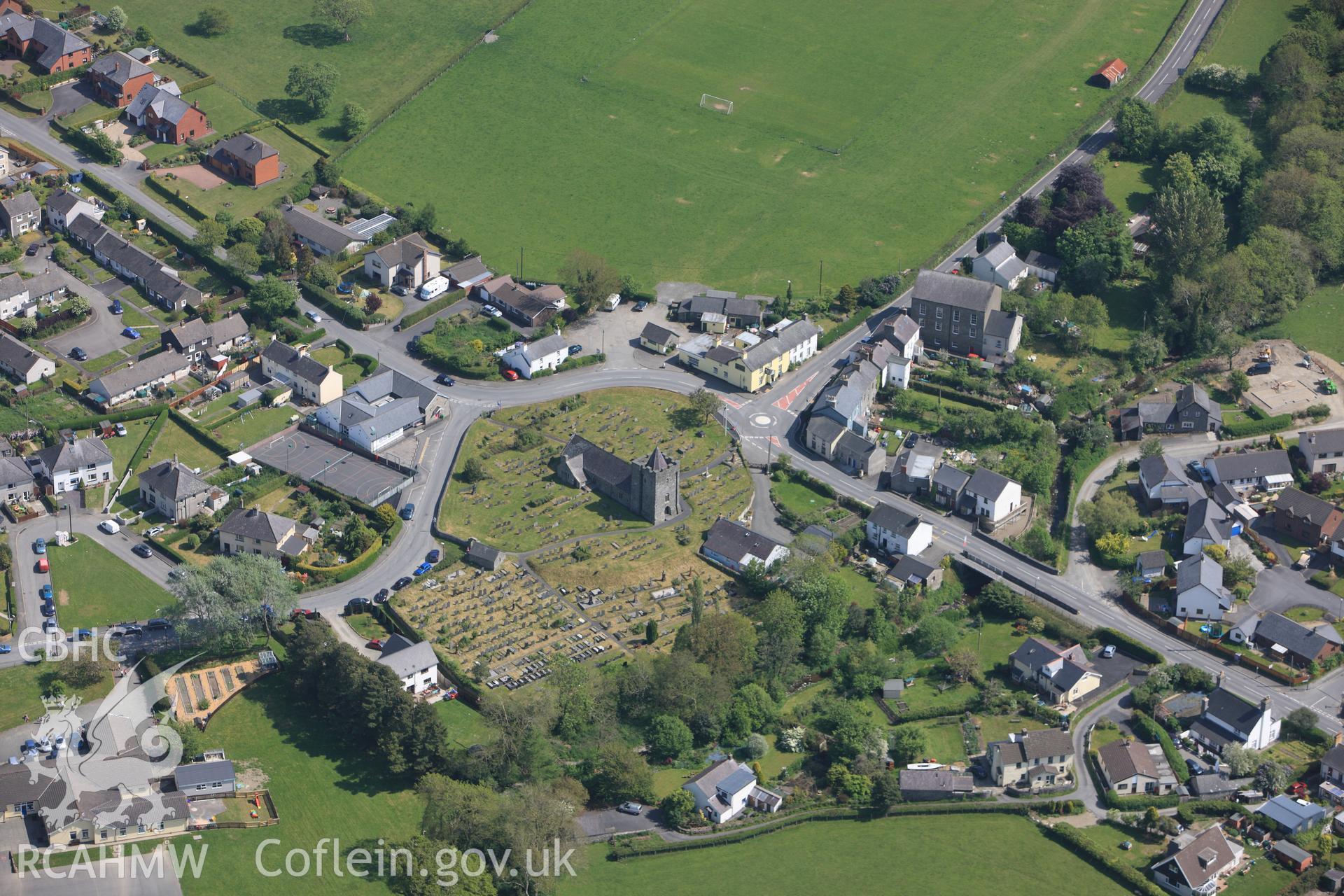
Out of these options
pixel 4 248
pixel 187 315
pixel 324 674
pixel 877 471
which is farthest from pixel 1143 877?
pixel 4 248

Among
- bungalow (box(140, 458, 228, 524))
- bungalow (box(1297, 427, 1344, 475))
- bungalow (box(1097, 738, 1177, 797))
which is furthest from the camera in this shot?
bungalow (box(1297, 427, 1344, 475))

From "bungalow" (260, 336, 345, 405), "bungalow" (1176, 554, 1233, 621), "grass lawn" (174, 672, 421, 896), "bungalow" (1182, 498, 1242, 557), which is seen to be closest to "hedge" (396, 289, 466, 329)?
"bungalow" (260, 336, 345, 405)

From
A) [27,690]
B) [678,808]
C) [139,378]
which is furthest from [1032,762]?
[139,378]

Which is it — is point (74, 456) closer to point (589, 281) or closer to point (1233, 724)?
point (589, 281)

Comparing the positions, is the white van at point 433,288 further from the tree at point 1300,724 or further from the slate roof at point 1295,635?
the tree at point 1300,724

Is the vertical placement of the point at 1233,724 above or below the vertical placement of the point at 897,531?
above

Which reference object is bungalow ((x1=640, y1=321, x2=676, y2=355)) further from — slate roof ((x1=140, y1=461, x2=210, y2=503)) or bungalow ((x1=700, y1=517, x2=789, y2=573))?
slate roof ((x1=140, y1=461, x2=210, y2=503))
